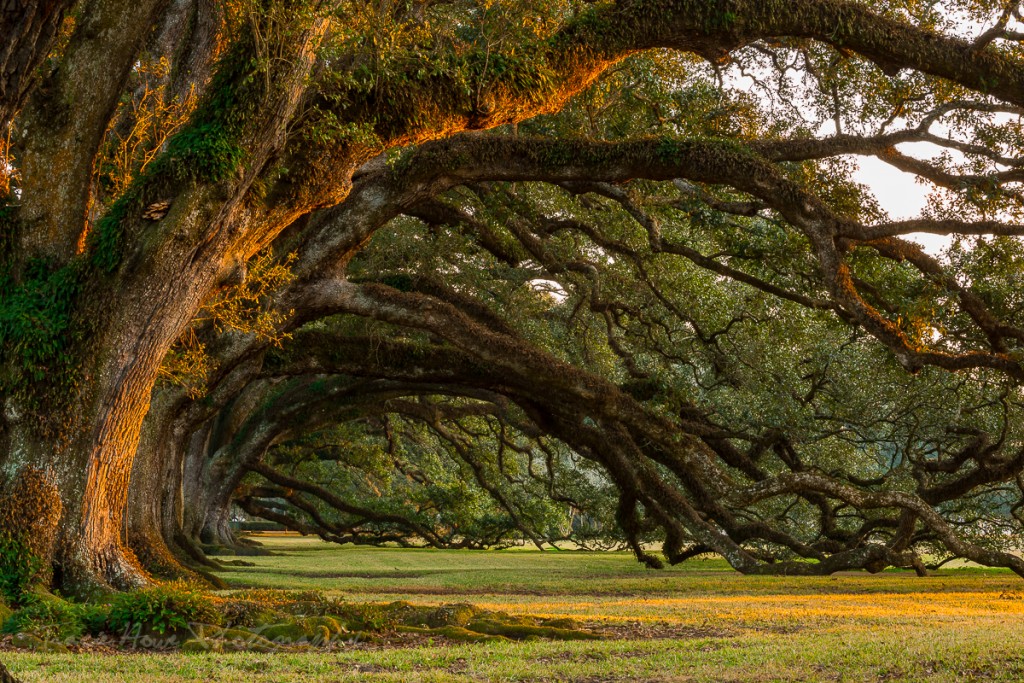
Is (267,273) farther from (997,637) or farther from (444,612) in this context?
(997,637)

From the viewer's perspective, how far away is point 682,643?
8.29 meters

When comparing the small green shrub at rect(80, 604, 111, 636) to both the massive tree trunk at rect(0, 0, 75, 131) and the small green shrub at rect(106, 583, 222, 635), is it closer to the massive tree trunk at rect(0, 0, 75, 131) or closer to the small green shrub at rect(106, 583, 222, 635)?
the small green shrub at rect(106, 583, 222, 635)

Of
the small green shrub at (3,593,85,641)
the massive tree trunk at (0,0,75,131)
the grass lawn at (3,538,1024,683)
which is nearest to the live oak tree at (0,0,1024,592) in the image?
the massive tree trunk at (0,0,75,131)

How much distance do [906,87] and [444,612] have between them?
9178 mm

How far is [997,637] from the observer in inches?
343

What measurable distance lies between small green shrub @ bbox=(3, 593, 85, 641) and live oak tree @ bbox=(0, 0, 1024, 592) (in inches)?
27.4

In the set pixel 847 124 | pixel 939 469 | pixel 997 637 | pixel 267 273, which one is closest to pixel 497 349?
pixel 267 273

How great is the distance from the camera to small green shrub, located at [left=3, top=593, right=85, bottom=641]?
7.45 meters

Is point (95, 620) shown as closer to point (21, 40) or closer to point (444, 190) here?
point (21, 40)

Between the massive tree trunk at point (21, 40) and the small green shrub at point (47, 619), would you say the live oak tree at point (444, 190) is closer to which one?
the massive tree trunk at point (21, 40)

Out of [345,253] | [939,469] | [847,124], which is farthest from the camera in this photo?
[939,469]

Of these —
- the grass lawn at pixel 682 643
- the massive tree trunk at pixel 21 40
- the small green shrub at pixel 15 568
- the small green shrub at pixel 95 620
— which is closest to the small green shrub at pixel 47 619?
the small green shrub at pixel 95 620

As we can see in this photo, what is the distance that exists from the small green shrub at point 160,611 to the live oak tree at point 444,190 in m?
1.15

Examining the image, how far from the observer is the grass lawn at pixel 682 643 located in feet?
21.5
